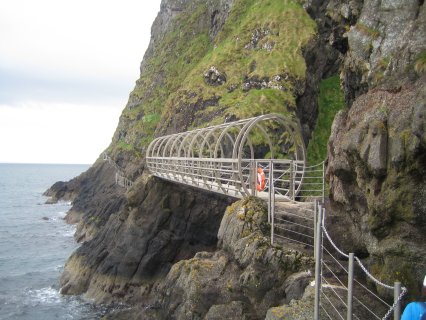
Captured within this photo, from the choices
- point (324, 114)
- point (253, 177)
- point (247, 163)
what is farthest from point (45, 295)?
point (324, 114)

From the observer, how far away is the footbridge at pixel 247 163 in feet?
53.0

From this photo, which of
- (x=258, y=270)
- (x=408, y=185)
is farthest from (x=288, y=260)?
(x=408, y=185)

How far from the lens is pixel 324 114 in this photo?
116 ft

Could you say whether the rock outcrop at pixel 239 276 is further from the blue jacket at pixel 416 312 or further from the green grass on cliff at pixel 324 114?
the green grass on cliff at pixel 324 114

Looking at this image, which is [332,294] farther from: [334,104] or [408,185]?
[334,104]

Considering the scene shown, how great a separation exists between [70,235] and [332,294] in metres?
45.8

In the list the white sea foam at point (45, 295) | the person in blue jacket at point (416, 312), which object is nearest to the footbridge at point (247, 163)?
the person in blue jacket at point (416, 312)

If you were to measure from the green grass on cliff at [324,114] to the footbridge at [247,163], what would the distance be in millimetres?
3373

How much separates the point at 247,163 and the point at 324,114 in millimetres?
9624

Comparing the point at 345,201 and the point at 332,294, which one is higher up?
the point at 345,201

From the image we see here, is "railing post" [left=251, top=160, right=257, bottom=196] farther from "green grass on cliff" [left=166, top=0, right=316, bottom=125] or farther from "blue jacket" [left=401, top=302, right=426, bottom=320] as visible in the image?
"green grass on cliff" [left=166, top=0, right=316, bottom=125]

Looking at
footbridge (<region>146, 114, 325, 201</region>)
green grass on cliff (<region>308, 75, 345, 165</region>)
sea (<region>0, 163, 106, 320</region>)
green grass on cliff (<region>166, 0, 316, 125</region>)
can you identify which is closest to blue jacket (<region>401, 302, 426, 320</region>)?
footbridge (<region>146, 114, 325, 201</region>)

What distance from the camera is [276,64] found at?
35.9m

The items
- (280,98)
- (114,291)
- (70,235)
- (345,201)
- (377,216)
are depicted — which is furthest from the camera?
(70,235)
